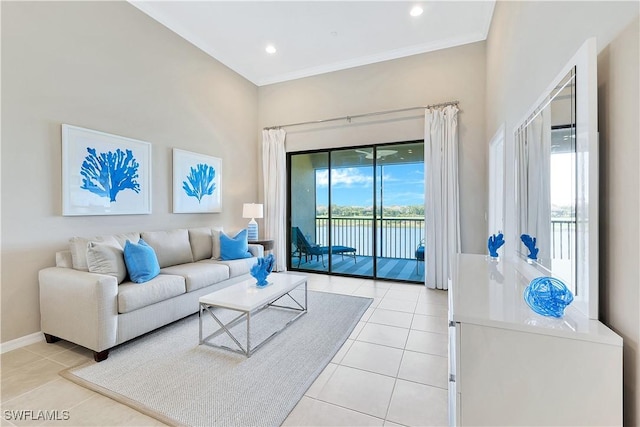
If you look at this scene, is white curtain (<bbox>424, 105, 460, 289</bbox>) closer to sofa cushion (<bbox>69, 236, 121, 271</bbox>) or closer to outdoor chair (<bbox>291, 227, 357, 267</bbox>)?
outdoor chair (<bbox>291, 227, 357, 267</bbox>)

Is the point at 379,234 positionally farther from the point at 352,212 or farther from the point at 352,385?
the point at 352,385

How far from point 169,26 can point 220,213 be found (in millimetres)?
2646

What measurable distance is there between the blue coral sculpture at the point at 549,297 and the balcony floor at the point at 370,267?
3.48 meters

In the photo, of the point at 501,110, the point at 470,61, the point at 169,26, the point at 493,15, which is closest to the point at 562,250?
the point at 501,110

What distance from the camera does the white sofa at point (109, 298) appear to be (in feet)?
7.19

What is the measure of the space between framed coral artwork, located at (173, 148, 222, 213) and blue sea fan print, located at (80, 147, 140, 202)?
0.56m

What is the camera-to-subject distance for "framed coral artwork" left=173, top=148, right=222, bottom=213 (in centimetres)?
385

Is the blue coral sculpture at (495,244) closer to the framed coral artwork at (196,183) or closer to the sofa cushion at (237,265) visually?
the sofa cushion at (237,265)

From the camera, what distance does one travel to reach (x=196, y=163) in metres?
4.11

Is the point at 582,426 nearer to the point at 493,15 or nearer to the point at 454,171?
the point at 454,171

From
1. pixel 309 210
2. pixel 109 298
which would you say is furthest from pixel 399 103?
pixel 109 298

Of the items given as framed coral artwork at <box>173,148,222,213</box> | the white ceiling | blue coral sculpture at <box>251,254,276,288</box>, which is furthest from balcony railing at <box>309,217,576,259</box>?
the white ceiling

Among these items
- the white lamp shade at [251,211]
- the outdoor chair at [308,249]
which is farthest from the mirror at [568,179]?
the white lamp shade at [251,211]

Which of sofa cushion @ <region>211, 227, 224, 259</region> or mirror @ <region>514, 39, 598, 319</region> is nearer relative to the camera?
mirror @ <region>514, 39, 598, 319</region>
